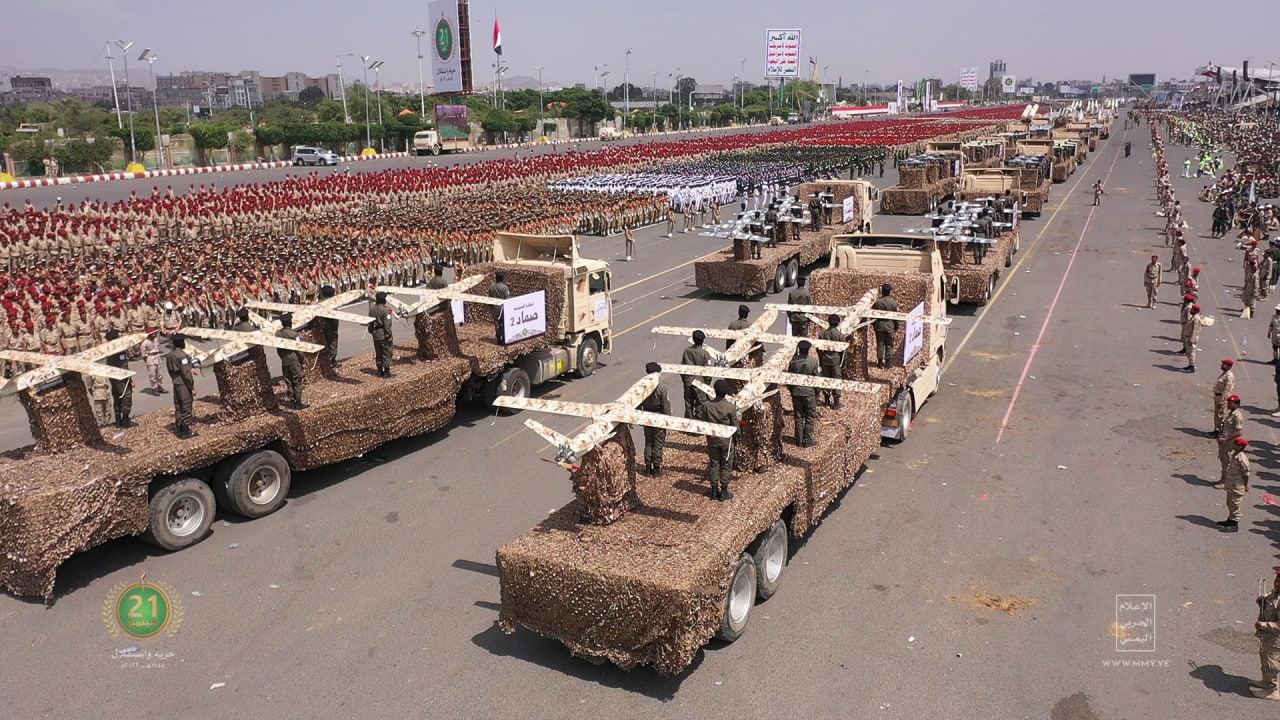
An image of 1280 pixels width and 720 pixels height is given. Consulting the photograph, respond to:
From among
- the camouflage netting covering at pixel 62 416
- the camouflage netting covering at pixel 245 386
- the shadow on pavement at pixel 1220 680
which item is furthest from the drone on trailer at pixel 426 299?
the shadow on pavement at pixel 1220 680

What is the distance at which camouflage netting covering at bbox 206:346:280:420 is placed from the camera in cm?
1116

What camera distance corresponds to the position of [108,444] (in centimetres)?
1046

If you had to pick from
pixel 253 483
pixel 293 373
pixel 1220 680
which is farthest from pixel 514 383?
pixel 1220 680

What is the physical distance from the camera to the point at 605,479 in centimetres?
819

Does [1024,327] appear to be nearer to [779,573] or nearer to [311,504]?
[779,573]

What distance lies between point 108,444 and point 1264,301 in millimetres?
26227

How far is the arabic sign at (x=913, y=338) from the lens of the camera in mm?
13578

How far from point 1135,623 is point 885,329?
576 cm

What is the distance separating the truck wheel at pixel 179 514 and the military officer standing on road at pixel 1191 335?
56.1 ft

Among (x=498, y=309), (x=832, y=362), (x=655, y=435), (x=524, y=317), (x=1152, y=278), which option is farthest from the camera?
(x=1152, y=278)

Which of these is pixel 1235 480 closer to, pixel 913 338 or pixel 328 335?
pixel 913 338

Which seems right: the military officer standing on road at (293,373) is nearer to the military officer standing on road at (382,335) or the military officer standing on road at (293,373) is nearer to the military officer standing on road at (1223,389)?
the military officer standing on road at (382,335)

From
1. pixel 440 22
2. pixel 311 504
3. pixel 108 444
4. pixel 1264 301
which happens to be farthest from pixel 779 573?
pixel 440 22

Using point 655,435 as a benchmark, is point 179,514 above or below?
below
